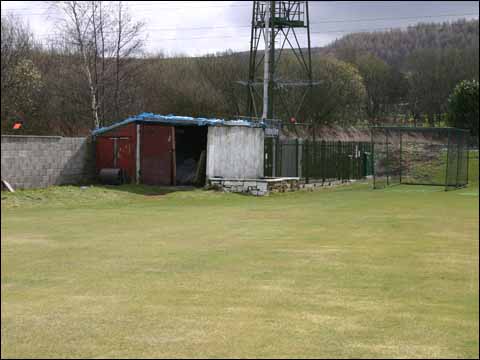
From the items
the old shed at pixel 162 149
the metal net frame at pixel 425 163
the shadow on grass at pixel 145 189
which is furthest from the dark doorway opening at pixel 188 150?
the metal net frame at pixel 425 163

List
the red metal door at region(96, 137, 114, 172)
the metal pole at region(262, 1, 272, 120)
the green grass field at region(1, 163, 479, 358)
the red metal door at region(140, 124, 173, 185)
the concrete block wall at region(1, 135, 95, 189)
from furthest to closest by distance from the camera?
the metal pole at region(262, 1, 272, 120), the red metal door at region(96, 137, 114, 172), the red metal door at region(140, 124, 173, 185), the concrete block wall at region(1, 135, 95, 189), the green grass field at region(1, 163, 479, 358)

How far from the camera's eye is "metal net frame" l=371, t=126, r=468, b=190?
30.2 m

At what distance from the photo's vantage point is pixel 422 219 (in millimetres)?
15586

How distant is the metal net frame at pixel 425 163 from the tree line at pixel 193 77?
3.46 meters

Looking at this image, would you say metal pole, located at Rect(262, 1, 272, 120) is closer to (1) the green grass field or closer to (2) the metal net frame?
(2) the metal net frame

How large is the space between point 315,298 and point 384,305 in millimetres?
694

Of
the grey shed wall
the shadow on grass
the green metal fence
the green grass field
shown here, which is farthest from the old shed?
the green grass field

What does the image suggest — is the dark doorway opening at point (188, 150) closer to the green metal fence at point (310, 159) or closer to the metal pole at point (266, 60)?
the green metal fence at point (310, 159)

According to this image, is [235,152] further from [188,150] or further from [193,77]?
[193,77]

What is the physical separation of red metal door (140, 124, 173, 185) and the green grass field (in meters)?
10.5

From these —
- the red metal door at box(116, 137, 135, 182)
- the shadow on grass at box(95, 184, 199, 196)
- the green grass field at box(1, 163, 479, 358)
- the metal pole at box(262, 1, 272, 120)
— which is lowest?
the shadow on grass at box(95, 184, 199, 196)

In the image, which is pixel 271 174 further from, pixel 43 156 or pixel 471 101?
pixel 471 101

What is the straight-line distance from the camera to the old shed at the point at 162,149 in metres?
25.6

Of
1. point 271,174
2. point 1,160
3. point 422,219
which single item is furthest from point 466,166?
point 1,160
